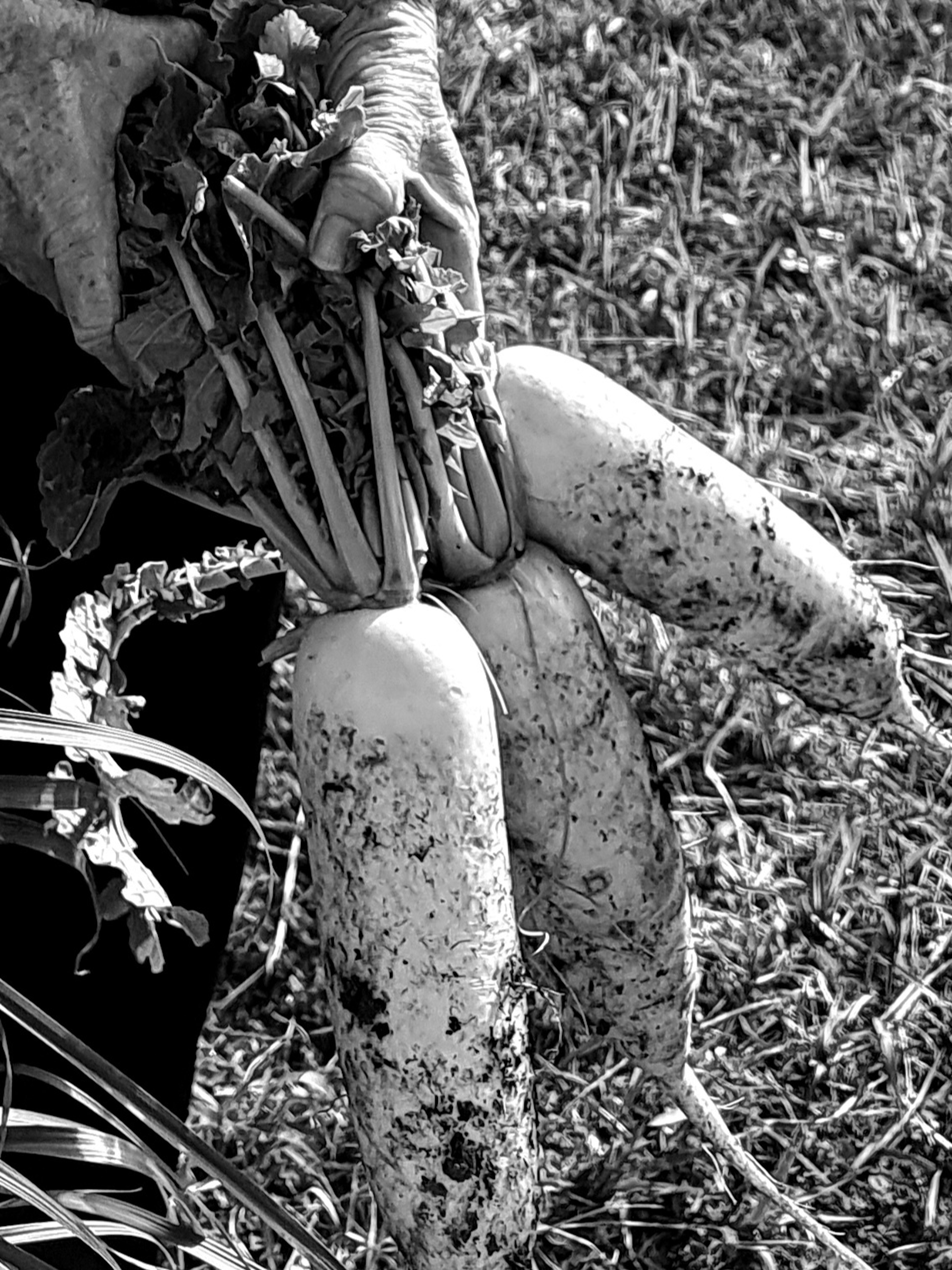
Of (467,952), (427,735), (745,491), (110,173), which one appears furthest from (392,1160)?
(110,173)

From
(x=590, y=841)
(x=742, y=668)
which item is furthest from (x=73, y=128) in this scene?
(x=742, y=668)

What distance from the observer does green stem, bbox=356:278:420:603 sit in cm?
117

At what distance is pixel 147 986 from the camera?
1.50 meters

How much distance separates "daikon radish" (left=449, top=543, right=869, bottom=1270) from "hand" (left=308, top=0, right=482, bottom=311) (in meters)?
0.28

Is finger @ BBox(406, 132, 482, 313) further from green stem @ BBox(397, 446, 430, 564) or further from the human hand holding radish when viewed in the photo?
green stem @ BBox(397, 446, 430, 564)

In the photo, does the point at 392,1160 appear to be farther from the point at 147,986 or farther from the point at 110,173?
the point at 110,173

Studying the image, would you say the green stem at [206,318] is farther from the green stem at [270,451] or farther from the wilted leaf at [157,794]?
the wilted leaf at [157,794]

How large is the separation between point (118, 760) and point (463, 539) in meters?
0.42

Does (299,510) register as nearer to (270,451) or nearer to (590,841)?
(270,451)

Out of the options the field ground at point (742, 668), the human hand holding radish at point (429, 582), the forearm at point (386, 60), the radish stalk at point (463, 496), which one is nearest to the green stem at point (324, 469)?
the human hand holding radish at point (429, 582)

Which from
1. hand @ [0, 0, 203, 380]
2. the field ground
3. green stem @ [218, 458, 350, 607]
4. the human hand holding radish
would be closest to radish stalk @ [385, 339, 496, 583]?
the human hand holding radish

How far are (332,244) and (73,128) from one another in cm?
20

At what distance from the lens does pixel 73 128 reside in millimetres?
1134

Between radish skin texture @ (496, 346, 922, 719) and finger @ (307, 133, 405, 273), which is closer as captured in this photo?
→ finger @ (307, 133, 405, 273)
